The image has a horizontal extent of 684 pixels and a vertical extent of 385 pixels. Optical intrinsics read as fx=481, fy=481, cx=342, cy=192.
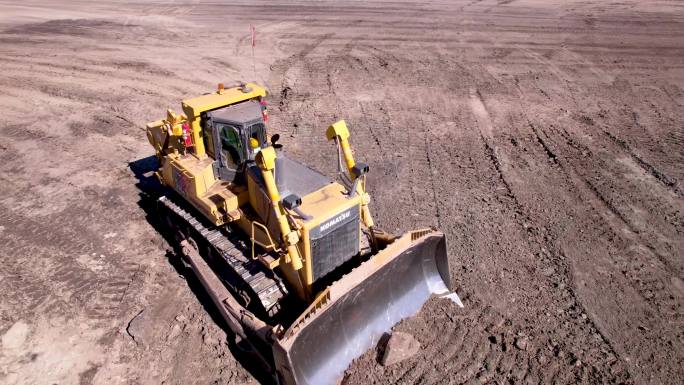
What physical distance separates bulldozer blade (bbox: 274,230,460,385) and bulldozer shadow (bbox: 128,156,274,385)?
0.82 metres

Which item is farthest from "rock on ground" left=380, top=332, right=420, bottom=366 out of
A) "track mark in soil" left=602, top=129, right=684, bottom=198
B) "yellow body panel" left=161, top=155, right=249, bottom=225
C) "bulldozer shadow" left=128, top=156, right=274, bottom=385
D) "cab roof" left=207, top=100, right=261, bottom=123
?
"track mark in soil" left=602, top=129, right=684, bottom=198

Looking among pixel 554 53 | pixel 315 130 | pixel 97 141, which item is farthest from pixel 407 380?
pixel 554 53

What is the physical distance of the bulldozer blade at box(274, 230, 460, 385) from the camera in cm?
522

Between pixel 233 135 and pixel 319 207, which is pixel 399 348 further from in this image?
pixel 233 135

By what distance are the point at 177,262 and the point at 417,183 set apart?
4.94 metres

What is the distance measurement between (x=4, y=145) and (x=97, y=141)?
225cm

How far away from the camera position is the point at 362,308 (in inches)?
237

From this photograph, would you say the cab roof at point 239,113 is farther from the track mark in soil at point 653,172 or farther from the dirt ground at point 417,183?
the track mark in soil at point 653,172

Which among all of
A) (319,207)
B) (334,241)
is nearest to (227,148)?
(319,207)

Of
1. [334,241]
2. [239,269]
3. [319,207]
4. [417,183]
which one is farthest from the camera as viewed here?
[417,183]

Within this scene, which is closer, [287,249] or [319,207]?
[287,249]

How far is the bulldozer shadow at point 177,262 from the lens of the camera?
609 centimetres

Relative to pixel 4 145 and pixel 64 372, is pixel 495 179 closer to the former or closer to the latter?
pixel 64 372

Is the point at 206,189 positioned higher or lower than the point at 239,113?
lower
